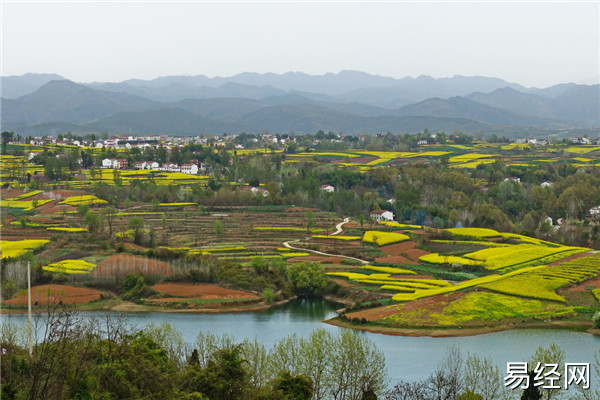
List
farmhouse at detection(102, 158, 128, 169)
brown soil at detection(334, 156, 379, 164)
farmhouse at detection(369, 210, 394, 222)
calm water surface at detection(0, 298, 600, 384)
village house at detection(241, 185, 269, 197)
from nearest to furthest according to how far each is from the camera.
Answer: calm water surface at detection(0, 298, 600, 384)
farmhouse at detection(369, 210, 394, 222)
village house at detection(241, 185, 269, 197)
farmhouse at detection(102, 158, 128, 169)
brown soil at detection(334, 156, 379, 164)

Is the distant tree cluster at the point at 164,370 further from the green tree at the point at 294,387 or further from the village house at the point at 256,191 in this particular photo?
the village house at the point at 256,191

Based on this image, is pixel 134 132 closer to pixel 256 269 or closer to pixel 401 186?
pixel 401 186

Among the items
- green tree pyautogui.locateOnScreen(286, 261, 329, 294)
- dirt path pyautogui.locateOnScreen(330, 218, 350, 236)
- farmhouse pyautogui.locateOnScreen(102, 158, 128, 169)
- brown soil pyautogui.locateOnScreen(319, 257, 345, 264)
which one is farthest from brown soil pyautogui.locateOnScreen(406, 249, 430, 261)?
farmhouse pyautogui.locateOnScreen(102, 158, 128, 169)

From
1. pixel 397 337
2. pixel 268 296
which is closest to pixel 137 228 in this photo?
pixel 268 296

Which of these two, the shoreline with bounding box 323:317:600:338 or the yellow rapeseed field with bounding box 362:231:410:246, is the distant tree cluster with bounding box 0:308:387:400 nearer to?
the shoreline with bounding box 323:317:600:338

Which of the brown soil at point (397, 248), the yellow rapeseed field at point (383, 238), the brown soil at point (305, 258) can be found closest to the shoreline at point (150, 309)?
the brown soil at point (305, 258)

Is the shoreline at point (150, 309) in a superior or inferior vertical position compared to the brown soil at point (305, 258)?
inferior
